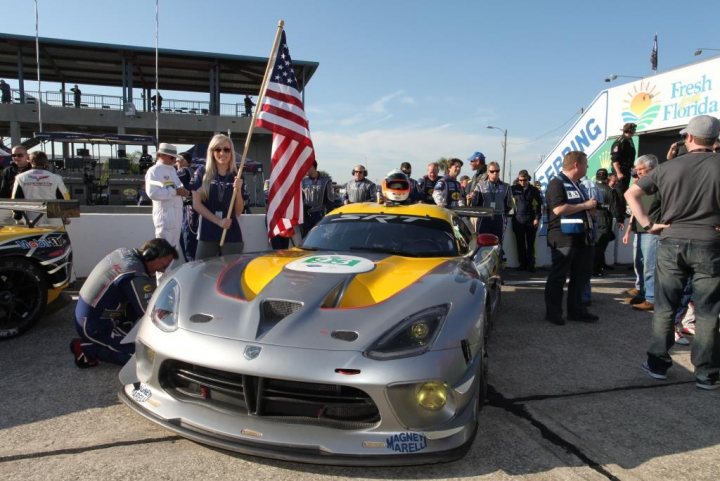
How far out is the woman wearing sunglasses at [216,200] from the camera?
4715 mm

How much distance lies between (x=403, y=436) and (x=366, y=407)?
20cm

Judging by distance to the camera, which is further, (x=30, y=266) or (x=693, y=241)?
(x=30, y=266)

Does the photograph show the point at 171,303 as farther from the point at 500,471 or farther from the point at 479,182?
the point at 479,182

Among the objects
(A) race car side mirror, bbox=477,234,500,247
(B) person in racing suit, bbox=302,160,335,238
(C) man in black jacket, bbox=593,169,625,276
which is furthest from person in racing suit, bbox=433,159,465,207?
(A) race car side mirror, bbox=477,234,500,247

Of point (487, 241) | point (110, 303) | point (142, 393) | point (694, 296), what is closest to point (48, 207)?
point (110, 303)

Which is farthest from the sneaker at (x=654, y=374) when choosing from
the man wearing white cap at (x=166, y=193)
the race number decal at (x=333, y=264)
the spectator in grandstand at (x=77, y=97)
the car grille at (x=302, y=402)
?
the spectator in grandstand at (x=77, y=97)

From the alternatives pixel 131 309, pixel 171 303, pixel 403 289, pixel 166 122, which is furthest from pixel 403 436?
pixel 166 122

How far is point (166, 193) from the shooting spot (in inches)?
216

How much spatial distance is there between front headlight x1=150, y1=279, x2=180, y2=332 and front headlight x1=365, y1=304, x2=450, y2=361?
1.06 metres

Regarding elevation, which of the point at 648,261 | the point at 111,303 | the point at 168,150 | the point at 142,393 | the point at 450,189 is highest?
the point at 168,150

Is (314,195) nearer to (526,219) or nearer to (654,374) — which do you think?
(526,219)

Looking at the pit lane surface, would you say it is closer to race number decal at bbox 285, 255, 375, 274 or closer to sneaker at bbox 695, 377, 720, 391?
sneaker at bbox 695, 377, 720, 391

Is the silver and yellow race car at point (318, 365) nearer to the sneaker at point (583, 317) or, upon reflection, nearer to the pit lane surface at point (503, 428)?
the pit lane surface at point (503, 428)

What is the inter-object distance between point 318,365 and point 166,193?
404 centimetres
